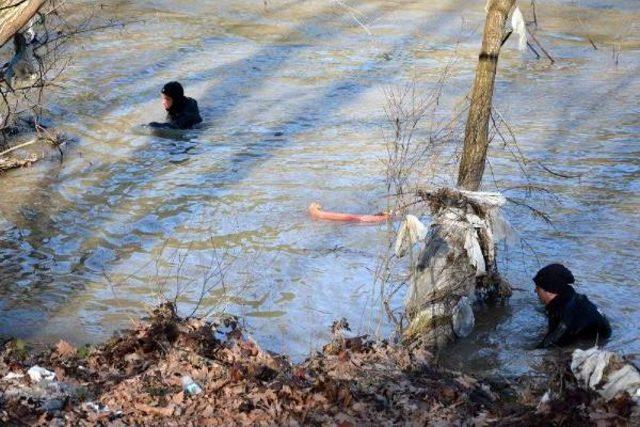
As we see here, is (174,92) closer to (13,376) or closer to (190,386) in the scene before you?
(13,376)

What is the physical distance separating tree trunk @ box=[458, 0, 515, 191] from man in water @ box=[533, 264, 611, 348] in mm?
979

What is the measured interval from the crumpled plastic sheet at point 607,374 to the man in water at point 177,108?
366 inches

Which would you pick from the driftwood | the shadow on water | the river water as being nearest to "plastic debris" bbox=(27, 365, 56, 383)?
the river water

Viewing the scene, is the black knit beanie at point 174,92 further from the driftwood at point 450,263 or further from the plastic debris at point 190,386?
the plastic debris at point 190,386

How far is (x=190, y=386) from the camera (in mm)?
5895

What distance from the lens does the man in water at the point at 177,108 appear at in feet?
45.7

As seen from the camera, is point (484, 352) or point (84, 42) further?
point (84, 42)

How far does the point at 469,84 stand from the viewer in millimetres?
15875

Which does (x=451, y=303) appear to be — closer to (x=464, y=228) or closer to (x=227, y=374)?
(x=464, y=228)

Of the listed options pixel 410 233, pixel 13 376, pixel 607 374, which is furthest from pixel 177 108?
pixel 607 374

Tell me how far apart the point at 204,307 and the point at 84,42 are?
37.3 ft

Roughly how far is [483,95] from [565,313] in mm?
1911

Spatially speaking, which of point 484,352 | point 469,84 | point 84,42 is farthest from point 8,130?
point 484,352

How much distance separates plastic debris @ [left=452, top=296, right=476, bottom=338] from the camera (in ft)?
25.2
